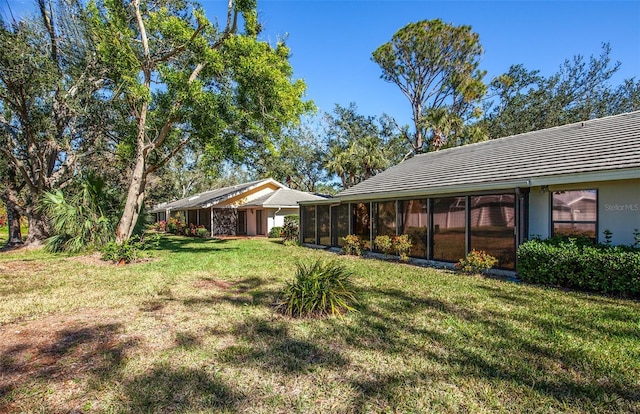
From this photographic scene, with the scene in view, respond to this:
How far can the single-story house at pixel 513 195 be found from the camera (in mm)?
7180

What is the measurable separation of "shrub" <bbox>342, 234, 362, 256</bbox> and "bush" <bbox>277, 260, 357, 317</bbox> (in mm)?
7051

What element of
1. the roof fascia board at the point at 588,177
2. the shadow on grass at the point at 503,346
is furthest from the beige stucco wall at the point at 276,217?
the shadow on grass at the point at 503,346

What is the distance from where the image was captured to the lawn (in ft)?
9.77

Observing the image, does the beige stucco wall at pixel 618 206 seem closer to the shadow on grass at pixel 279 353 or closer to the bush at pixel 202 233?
the shadow on grass at pixel 279 353

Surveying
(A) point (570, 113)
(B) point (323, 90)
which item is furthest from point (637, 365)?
(A) point (570, 113)

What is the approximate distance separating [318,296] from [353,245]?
25.2 feet

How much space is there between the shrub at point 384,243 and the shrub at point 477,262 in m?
2.81

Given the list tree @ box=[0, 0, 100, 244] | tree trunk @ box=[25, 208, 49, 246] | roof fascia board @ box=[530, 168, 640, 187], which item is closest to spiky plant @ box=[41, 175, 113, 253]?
tree @ box=[0, 0, 100, 244]

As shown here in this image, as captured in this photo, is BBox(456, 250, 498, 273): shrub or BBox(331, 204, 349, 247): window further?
BBox(331, 204, 349, 247): window

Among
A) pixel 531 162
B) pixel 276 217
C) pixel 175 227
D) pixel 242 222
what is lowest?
pixel 175 227

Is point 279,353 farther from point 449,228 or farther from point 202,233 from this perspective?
point 202,233

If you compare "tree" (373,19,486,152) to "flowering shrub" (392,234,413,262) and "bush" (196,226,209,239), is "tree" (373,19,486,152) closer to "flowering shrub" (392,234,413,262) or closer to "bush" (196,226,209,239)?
"flowering shrub" (392,234,413,262)

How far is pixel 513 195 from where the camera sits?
8547 millimetres

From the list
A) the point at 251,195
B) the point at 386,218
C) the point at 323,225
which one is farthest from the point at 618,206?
the point at 251,195
